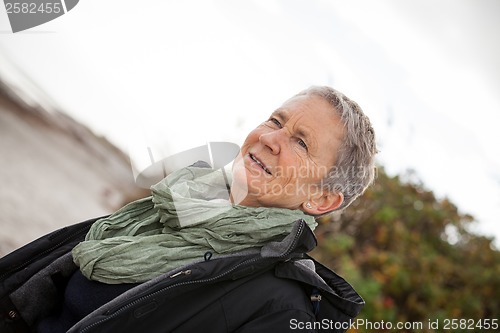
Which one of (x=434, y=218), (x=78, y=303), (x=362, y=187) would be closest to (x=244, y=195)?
(x=362, y=187)

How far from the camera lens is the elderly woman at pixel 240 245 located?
4.71 feet

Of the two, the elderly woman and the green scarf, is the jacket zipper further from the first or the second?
the green scarf

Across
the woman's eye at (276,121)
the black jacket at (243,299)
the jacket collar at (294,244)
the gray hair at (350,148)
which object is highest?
the woman's eye at (276,121)

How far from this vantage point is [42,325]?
1.67 meters

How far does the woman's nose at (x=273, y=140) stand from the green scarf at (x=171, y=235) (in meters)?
0.22

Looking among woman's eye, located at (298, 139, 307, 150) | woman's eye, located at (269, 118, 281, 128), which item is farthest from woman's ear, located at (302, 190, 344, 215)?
woman's eye, located at (269, 118, 281, 128)

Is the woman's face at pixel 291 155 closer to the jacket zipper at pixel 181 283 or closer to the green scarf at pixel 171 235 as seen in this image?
the green scarf at pixel 171 235

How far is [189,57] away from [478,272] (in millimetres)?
3713

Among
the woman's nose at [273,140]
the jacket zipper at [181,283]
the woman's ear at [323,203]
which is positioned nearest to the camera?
the jacket zipper at [181,283]

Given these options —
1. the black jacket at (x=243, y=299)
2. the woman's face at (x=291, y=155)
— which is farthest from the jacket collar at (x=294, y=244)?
the woman's face at (x=291, y=155)

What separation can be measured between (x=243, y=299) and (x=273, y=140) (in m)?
0.58

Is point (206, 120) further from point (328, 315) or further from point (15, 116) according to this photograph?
point (15, 116)

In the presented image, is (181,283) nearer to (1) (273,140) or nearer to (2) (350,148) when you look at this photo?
(1) (273,140)

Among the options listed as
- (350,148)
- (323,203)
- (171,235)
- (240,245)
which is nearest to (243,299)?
(240,245)
